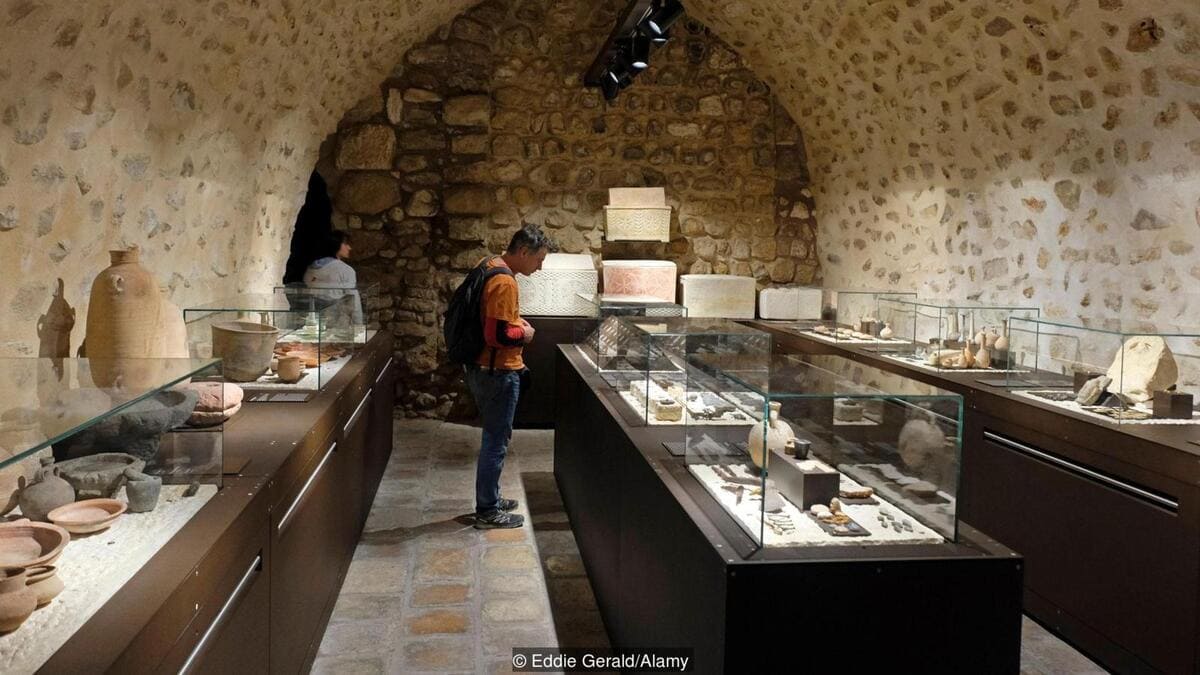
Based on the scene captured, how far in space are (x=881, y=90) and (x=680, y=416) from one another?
4225mm

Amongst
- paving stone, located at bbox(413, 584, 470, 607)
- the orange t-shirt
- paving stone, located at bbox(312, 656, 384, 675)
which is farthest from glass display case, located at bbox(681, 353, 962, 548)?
the orange t-shirt

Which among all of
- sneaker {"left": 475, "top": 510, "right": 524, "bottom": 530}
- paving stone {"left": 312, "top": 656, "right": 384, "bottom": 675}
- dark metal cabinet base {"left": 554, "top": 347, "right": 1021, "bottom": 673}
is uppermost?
dark metal cabinet base {"left": 554, "top": 347, "right": 1021, "bottom": 673}

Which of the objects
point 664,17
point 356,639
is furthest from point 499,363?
point 664,17

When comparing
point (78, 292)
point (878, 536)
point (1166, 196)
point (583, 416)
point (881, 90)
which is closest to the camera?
point (878, 536)

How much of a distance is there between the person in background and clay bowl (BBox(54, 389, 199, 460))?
9.03 ft

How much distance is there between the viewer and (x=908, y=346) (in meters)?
6.38

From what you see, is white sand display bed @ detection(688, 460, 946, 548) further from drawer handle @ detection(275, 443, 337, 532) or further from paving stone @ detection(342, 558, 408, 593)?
paving stone @ detection(342, 558, 408, 593)

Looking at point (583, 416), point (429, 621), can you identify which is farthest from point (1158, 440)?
point (429, 621)

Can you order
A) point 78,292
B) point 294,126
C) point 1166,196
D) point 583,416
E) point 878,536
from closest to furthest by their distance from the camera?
point 878,536
point 78,292
point 1166,196
point 583,416
point 294,126

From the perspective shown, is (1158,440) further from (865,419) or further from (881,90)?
(881,90)

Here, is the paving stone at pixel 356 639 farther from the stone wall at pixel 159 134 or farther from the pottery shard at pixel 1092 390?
the pottery shard at pixel 1092 390

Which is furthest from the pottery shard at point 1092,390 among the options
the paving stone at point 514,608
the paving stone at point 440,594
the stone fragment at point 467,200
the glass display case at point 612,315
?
the stone fragment at point 467,200

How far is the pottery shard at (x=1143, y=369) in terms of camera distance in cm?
412

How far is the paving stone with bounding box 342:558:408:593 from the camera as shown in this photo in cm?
439
